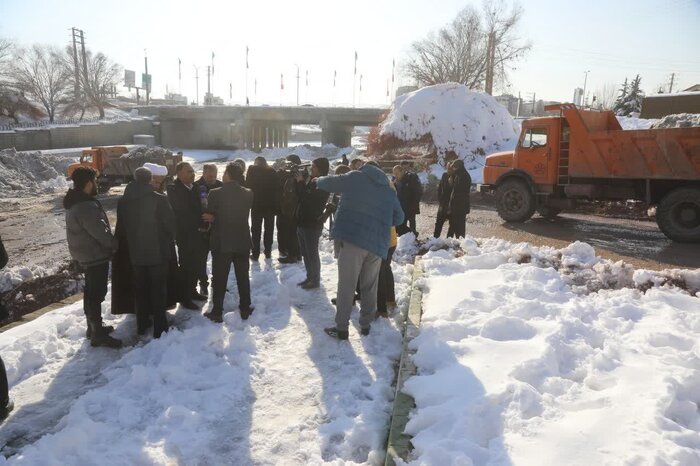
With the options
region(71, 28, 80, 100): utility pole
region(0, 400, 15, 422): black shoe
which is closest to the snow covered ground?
region(0, 400, 15, 422): black shoe

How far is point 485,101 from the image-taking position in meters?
24.1

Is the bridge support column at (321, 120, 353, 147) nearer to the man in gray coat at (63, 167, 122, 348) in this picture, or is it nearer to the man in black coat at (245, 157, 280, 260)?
the man in black coat at (245, 157, 280, 260)

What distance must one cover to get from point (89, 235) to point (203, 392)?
1.90m

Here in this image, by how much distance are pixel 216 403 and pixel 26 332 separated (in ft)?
9.19

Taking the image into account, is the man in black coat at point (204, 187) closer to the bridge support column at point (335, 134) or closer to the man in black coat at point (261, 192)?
the man in black coat at point (261, 192)

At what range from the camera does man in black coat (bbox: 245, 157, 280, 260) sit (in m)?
7.41

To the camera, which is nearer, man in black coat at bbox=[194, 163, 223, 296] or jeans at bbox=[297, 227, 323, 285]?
man in black coat at bbox=[194, 163, 223, 296]

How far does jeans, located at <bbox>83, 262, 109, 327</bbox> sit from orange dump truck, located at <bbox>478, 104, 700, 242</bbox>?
1063 centimetres

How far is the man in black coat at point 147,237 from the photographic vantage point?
4539mm

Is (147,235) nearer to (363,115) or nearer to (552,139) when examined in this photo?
(552,139)

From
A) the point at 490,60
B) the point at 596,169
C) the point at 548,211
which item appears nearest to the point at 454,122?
the point at 548,211

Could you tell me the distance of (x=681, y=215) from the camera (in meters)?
10.3

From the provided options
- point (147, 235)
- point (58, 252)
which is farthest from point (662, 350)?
point (58, 252)

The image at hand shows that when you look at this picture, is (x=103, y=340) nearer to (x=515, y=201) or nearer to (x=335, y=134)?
(x=515, y=201)
